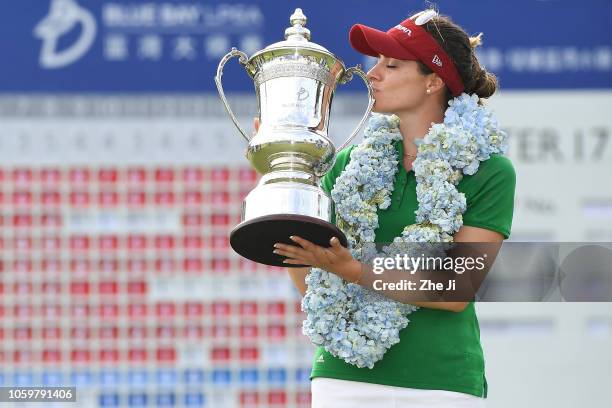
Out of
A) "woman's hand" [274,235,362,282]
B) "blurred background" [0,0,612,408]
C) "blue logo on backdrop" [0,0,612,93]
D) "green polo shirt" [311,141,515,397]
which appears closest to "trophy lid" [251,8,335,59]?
"green polo shirt" [311,141,515,397]

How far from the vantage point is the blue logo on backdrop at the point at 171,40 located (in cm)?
575

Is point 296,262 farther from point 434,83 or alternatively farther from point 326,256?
point 434,83

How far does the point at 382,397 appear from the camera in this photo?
233 centimetres

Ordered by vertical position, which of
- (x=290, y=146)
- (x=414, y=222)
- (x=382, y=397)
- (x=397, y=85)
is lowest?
(x=382, y=397)

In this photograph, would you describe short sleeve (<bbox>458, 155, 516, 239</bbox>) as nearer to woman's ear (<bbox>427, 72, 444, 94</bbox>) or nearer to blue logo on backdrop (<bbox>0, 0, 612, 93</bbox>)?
woman's ear (<bbox>427, 72, 444, 94</bbox>)

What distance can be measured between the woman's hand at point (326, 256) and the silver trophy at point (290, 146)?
2cm

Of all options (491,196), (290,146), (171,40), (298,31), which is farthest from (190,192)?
(491,196)

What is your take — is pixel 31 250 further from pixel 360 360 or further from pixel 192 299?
pixel 360 360

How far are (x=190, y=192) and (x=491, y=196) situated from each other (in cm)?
374

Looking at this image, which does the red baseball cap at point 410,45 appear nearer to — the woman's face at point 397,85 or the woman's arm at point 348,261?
the woman's face at point 397,85

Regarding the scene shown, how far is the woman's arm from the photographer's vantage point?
225 cm

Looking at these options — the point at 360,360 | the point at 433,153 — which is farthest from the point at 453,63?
the point at 360,360

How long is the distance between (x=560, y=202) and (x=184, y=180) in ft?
5.81

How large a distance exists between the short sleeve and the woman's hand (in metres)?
0.27
